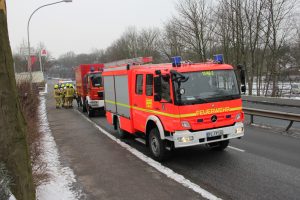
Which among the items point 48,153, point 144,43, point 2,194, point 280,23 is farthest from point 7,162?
point 144,43

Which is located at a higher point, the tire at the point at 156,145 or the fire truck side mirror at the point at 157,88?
the fire truck side mirror at the point at 157,88

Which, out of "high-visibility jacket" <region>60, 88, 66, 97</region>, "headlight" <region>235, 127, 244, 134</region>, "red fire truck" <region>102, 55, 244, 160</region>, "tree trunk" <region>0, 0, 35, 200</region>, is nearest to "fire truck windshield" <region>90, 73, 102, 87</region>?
"high-visibility jacket" <region>60, 88, 66, 97</region>

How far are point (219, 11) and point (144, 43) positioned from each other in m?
40.2

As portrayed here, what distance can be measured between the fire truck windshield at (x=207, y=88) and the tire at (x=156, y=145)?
3.96ft

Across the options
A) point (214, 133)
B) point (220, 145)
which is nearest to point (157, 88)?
point (214, 133)

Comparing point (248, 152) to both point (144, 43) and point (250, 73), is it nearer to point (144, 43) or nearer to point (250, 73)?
point (250, 73)

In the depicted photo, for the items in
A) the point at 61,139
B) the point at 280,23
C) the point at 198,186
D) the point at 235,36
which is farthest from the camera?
the point at 235,36

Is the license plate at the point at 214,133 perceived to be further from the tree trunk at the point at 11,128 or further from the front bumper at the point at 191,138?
the tree trunk at the point at 11,128

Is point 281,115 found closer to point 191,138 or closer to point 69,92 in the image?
point 191,138

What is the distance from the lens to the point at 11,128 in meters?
4.19

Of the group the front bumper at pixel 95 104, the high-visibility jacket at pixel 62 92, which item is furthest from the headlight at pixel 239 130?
the high-visibility jacket at pixel 62 92

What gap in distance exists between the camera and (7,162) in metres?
4.24

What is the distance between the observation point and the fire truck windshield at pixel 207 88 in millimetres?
7898

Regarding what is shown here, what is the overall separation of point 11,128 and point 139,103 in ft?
18.2
